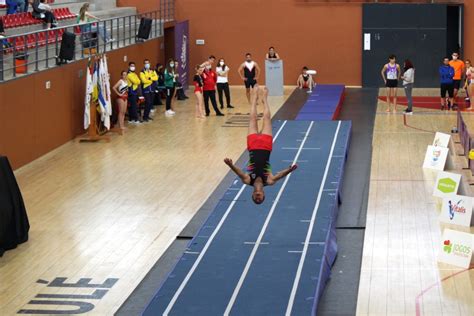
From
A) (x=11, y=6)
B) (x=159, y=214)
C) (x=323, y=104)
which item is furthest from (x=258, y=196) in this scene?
(x=11, y=6)

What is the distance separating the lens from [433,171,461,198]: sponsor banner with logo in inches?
643

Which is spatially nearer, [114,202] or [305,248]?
[305,248]

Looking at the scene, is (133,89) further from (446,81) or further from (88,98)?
(446,81)

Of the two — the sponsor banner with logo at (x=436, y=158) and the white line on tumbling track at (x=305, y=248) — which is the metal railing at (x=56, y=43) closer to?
the white line on tumbling track at (x=305, y=248)

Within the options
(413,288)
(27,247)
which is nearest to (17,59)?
(27,247)

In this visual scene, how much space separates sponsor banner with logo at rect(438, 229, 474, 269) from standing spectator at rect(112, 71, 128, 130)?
12.3 metres

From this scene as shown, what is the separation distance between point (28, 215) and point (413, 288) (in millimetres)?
7041

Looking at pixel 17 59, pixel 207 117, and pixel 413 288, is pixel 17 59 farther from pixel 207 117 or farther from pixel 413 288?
pixel 413 288

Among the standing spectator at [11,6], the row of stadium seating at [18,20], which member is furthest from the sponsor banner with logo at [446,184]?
the standing spectator at [11,6]

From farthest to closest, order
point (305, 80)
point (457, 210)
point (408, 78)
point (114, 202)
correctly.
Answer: point (305, 80)
point (408, 78)
point (114, 202)
point (457, 210)

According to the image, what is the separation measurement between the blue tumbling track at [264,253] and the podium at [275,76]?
38.8ft

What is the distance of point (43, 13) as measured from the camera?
999 inches

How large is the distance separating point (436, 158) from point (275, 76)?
12.3m

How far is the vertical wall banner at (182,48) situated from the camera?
101 feet
